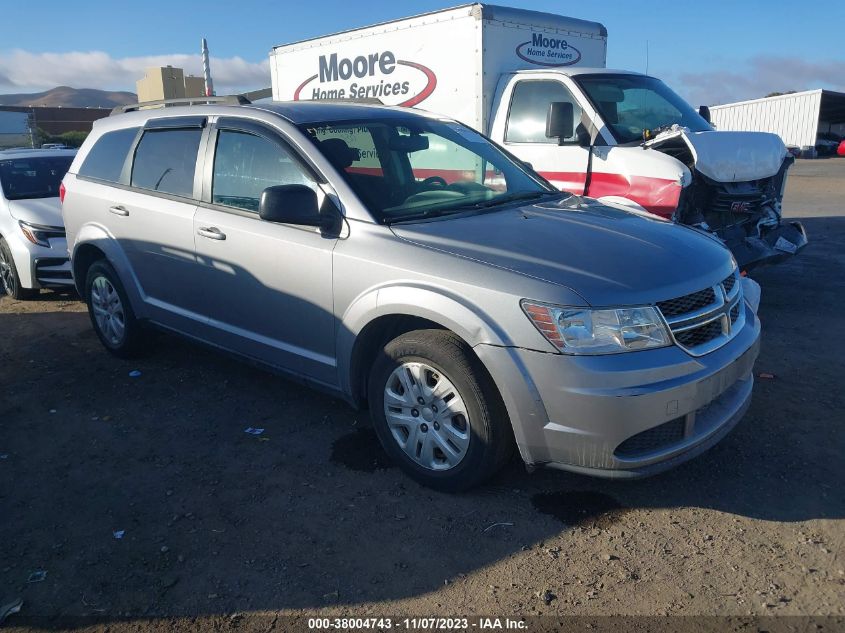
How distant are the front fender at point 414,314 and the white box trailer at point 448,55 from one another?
15.1 feet

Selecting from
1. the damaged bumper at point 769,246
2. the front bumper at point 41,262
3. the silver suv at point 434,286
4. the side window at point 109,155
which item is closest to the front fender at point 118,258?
the silver suv at point 434,286

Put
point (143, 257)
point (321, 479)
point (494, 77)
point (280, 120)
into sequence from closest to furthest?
1. point (321, 479)
2. point (280, 120)
3. point (143, 257)
4. point (494, 77)

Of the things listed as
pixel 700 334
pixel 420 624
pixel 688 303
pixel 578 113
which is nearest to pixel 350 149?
pixel 688 303

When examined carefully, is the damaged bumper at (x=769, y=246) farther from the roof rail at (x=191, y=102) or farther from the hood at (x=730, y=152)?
the roof rail at (x=191, y=102)

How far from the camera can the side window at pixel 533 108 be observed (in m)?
7.14

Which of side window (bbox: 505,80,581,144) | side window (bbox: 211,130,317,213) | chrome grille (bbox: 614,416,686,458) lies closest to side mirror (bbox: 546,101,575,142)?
side window (bbox: 505,80,581,144)

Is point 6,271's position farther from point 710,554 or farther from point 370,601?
point 710,554

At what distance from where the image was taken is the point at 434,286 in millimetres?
3363

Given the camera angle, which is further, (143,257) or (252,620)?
(143,257)

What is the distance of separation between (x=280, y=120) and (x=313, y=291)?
1108 mm

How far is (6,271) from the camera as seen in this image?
8.00 meters

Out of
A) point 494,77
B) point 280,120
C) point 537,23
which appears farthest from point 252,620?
point 537,23

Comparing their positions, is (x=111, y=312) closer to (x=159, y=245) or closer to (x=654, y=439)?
(x=159, y=245)

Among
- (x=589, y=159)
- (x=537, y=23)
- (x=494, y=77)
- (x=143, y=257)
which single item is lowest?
(x=143, y=257)
